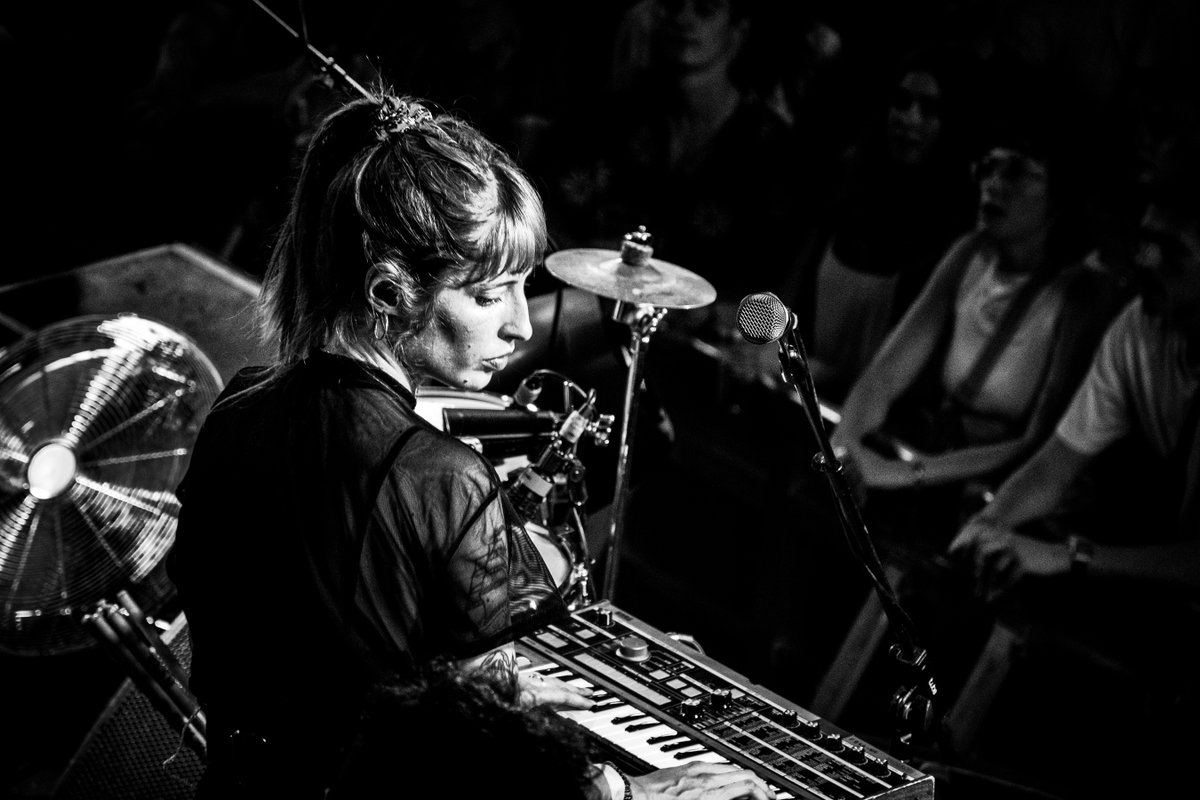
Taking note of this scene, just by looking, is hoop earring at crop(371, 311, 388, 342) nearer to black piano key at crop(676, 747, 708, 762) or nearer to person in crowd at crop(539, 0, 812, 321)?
black piano key at crop(676, 747, 708, 762)

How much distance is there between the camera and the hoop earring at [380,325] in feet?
6.21

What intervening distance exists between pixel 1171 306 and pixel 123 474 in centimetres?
320

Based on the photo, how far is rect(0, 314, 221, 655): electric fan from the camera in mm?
3689

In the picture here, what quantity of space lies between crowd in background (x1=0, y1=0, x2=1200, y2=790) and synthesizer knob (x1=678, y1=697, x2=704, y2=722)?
1731mm

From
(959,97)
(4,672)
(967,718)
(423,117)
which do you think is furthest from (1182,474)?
(4,672)

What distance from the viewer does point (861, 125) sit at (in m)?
5.16

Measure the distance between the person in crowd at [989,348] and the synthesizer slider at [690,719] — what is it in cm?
230

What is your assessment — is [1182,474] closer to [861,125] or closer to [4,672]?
[861,125]

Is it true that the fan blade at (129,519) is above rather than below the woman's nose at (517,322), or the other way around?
below

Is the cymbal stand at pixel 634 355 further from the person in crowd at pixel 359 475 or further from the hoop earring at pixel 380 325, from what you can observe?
the hoop earring at pixel 380 325

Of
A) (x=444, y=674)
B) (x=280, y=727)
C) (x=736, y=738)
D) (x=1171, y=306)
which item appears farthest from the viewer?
(x=1171, y=306)

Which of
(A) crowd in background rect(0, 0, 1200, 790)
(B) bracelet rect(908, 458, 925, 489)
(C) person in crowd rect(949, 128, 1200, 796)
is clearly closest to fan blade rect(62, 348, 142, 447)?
(A) crowd in background rect(0, 0, 1200, 790)

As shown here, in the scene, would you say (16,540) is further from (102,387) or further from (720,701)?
(720,701)

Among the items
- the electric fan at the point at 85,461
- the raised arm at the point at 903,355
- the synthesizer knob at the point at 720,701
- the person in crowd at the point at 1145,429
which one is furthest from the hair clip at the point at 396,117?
the raised arm at the point at 903,355
